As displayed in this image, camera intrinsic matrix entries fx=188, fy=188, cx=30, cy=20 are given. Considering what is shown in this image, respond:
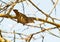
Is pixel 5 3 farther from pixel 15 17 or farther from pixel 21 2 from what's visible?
pixel 15 17

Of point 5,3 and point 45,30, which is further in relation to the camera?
point 5,3

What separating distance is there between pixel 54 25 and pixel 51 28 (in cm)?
2

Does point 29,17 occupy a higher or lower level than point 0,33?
higher

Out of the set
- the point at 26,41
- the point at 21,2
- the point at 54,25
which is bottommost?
the point at 26,41

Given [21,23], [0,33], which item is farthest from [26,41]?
[0,33]

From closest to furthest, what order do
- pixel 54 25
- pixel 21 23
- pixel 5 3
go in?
pixel 54 25
pixel 21 23
pixel 5 3

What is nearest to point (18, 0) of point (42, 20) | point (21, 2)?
point (21, 2)

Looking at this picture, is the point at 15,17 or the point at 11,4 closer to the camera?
the point at 15,17

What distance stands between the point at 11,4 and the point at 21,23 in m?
0.16

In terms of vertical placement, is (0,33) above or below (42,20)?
below

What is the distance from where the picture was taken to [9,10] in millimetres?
1162

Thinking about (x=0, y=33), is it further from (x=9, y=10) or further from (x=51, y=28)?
(x=51, y=28)

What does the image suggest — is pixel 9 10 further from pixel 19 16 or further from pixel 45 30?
pixel 45 30

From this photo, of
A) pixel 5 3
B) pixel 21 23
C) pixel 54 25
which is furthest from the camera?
pixel 5 3
